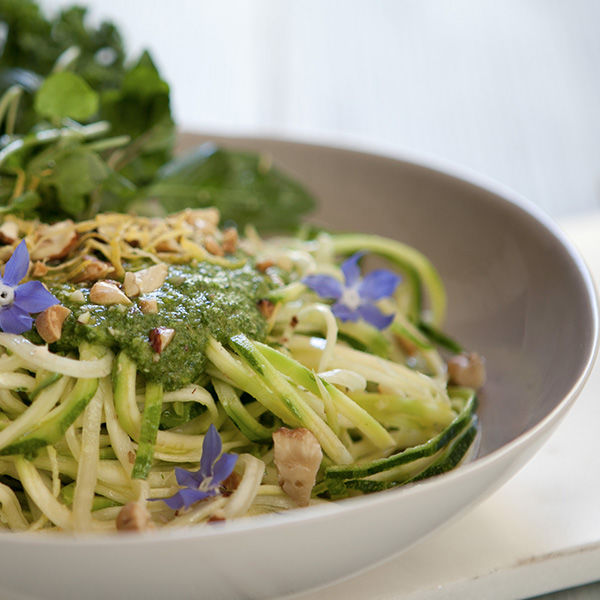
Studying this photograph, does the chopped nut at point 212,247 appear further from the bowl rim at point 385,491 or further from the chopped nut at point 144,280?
the bowl rim at point 385,491

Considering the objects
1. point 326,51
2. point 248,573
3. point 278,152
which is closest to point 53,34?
point 278,152

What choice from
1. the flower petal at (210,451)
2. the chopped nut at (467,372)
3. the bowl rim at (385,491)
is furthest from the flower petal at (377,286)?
the flower petal at (210,451)

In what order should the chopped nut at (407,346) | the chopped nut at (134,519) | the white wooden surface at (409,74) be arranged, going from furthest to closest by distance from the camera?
1. the white wooden surface at (409,74)
2. the chopped nut at (407,346)
3. the chopped nut at (134,519)

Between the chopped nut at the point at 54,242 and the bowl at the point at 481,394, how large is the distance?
2.47ft

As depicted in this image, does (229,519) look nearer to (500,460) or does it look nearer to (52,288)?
(500,460)

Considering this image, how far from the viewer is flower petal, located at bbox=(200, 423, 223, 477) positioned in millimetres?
1758

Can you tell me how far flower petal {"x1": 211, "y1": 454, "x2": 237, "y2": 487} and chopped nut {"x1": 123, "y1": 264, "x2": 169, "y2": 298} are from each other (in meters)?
0.44

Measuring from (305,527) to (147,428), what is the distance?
1.76 ft

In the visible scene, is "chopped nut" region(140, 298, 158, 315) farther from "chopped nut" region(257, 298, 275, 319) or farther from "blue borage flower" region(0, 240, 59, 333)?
"chopped nut" region(257, 298, 275, 319)

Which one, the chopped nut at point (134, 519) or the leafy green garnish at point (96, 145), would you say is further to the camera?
the leafy green garnish at point (96, 145)

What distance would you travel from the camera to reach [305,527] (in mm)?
1339

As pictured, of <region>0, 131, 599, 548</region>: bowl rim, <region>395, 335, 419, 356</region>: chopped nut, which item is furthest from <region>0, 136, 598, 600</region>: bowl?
<region>395, 335, 419, 356</region>: chopped nut

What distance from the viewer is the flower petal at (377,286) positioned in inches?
92.9

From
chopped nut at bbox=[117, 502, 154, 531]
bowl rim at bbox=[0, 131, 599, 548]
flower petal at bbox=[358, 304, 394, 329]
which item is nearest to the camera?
bowl rim at bbox=[0, 131, 599, 548]
